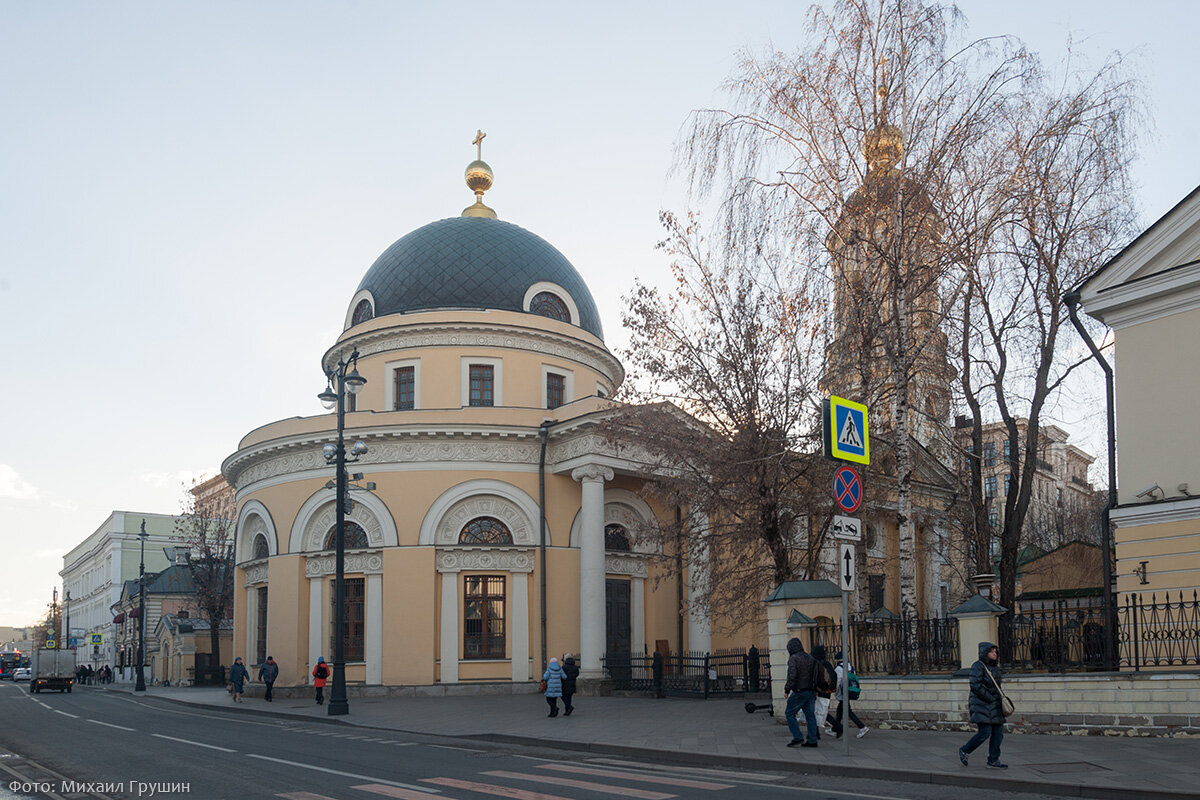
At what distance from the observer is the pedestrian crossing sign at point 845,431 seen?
1275cm

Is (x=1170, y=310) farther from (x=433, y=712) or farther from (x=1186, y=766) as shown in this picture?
(x=433, y=712)

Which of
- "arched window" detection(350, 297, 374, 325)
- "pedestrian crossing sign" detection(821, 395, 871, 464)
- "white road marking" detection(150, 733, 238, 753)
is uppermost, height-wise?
"arched window" detection(350, 297, 374, 325)

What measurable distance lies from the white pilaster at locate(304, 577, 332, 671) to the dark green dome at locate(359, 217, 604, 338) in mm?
9585

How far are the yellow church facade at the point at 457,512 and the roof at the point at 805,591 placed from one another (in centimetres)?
1220

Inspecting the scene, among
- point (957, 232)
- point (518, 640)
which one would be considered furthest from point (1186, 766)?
point (518, 640)

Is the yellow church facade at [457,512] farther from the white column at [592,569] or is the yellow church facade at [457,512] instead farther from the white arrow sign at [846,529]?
the white arrow sign at [846,529]

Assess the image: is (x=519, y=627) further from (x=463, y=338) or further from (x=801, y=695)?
(x=801, y=695)

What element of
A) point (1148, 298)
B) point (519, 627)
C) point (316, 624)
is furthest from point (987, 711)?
point (316, 624)

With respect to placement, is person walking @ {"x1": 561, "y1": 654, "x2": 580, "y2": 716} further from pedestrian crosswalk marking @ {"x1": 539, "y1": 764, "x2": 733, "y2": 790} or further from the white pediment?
the white pediment

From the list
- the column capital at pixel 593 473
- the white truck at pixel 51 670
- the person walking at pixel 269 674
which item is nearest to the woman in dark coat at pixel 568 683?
the column capital at pixel 593 473

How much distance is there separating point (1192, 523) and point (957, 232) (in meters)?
6.45

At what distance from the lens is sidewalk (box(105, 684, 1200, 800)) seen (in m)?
10.2

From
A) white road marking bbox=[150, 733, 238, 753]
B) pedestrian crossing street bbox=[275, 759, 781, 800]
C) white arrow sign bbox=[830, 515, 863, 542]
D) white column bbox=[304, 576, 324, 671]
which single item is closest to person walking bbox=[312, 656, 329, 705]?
white column bbox=[304, 576, 324, 671]

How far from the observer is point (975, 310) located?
2075cm
